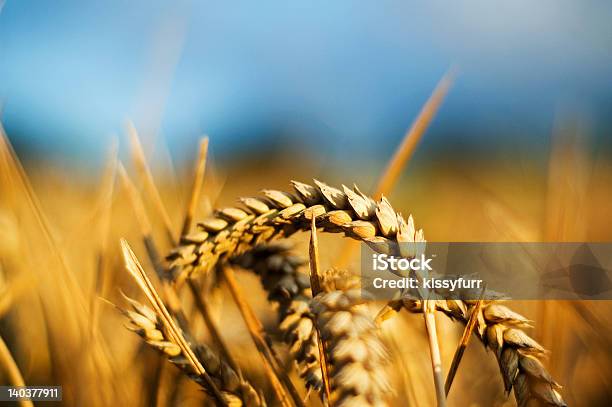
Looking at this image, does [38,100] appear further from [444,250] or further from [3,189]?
[444,250]

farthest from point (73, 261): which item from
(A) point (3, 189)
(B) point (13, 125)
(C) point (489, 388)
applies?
(C) point (489, 388)

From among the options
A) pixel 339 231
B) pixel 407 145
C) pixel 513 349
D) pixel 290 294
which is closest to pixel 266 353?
pixel 290 294

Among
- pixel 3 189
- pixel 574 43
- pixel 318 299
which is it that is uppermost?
pixel 574 43

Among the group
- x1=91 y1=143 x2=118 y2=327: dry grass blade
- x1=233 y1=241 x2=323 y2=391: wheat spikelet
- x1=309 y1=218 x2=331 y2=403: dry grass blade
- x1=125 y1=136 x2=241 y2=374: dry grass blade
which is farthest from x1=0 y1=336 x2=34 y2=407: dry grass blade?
x1=309 y1=218 x2=331 y2=403: dry grass blade

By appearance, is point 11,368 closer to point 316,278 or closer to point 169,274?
point 169,274

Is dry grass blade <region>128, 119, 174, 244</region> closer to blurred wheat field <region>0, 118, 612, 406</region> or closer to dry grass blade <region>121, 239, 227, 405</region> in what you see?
blurred wheat field <region>0, 118, 612, 406</region>

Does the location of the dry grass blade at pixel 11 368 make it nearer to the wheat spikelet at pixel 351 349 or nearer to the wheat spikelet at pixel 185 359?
the wheat spikelet at pixel 185 359
